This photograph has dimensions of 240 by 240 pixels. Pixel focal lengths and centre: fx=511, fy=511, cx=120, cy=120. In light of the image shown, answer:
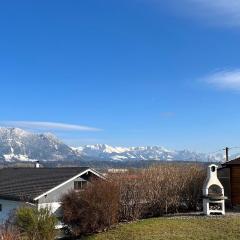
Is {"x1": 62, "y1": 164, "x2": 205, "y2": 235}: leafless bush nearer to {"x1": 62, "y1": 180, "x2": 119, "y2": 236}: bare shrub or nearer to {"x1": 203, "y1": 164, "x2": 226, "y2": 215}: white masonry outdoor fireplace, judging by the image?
{"x1": 62, "y1": 180, "x2": 119, "y2": 236}: bare shrub

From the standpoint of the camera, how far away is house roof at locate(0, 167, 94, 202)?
117 feet

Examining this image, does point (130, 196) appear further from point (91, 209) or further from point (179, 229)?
point (179, 229)

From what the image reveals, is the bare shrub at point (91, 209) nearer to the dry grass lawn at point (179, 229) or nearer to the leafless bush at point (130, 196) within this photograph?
the dry grass lawn at point (179, 229)

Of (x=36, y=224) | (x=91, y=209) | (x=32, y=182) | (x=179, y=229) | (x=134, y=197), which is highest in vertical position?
(x=32, y=182)

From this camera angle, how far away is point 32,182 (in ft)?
125

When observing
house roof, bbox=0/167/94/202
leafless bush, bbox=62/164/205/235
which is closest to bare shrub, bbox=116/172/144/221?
leafless bush, bbox=62/164/205/235

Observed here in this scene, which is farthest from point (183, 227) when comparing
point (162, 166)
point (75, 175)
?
point (75, 175)

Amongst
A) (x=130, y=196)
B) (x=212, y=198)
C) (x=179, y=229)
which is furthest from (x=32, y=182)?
(x=179, y=229)

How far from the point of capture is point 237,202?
97.4 ft

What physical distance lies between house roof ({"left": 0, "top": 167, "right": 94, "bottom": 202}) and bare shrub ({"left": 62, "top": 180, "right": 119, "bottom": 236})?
28.9ft

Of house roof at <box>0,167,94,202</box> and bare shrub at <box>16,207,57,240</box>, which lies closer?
bare shrub at <box>16,207,57,240</box>

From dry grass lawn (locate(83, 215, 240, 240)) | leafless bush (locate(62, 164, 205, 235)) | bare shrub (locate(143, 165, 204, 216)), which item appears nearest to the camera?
dry grass lawn (locate(83, 215, 240, 240))

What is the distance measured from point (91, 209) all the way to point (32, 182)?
13.2 meters

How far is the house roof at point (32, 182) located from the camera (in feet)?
117
